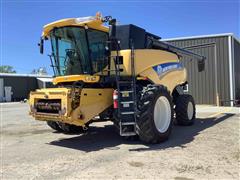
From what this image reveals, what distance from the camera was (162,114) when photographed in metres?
9.33

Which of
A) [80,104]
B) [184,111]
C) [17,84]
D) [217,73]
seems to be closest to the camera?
[80,104]

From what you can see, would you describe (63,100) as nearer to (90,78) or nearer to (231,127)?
(90,78)

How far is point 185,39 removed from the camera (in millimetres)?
22906

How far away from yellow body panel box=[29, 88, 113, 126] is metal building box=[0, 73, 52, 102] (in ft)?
110

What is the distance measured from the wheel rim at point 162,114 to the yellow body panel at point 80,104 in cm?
127

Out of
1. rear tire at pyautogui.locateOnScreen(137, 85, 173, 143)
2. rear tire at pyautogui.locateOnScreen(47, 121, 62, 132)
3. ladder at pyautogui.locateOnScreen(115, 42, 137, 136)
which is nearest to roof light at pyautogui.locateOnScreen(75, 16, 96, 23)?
ladder at pyautogui.locateOnScreen(115, 42, 137, 136)

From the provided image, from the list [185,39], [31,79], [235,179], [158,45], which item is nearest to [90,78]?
[158,45]

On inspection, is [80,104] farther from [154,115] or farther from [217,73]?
[217,73]

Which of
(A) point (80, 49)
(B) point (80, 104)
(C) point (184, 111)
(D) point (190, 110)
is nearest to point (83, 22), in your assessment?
(A) point (80, 49)

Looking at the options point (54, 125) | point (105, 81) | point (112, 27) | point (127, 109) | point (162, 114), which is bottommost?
point (54, 125)

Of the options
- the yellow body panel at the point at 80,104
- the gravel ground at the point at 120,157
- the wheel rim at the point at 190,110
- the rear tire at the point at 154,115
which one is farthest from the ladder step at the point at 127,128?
the wheel rim at the point at 190,110

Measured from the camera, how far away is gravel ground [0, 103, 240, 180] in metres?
5.90

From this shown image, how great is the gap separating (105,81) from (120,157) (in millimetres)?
2770

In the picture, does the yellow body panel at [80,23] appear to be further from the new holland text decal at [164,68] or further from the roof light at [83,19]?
the new holland text decal at [164,68]
